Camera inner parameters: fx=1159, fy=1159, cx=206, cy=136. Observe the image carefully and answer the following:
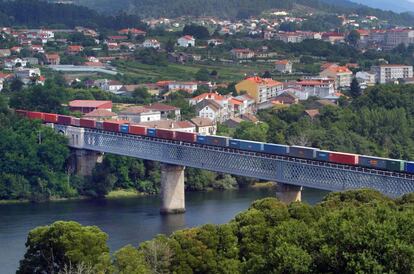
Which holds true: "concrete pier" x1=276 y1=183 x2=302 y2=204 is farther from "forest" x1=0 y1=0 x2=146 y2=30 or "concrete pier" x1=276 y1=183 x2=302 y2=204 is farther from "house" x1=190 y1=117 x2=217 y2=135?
"forest" x1=0 y1=0 x2=146 y2=30

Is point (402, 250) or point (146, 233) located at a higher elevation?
point (402, 250)

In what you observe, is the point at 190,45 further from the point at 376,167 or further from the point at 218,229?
the point at 218,229

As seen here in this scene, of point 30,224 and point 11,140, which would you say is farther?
point 11,140

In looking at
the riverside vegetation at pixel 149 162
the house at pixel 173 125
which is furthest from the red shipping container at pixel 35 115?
the house at pixel 173 125

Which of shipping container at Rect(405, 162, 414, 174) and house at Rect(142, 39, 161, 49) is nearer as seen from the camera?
shipping container at Rect(405, 162, 414, 174)

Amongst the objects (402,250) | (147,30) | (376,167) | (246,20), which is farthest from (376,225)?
(246,20)

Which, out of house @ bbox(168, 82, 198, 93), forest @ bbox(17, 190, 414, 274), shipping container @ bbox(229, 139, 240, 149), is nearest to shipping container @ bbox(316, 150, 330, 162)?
shipping container @ bbox(229, 139, 240, 149)
